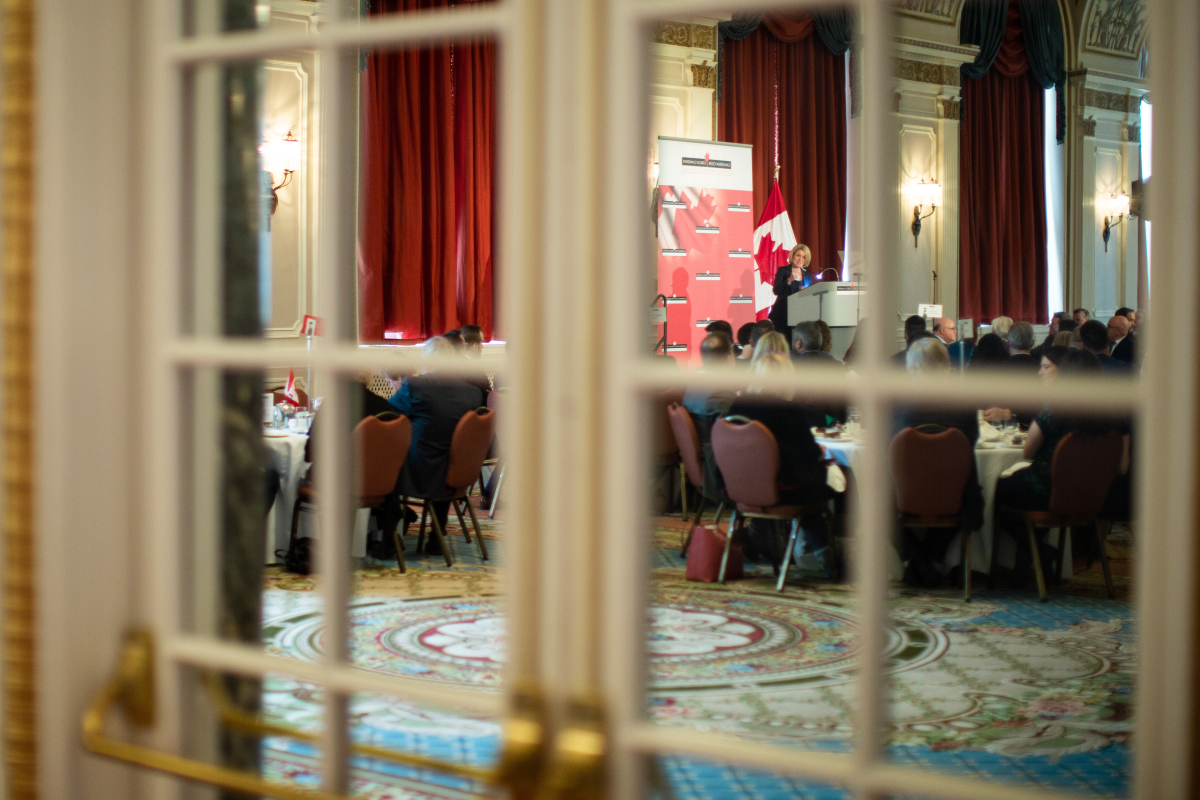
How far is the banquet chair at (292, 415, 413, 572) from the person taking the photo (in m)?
4.94

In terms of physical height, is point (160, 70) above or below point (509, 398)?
above

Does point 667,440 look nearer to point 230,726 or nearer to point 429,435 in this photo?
point 429,435

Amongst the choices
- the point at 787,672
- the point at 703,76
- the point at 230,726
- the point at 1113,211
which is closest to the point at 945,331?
the point at 703,76

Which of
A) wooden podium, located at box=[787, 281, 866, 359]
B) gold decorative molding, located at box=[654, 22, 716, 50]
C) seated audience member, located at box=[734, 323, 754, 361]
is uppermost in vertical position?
gold decorative molding, located at box=[654, 22, 716, 50]

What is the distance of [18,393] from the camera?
4.69 feet

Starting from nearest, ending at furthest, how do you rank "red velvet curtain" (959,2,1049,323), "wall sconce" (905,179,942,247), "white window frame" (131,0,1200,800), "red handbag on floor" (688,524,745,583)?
"white window frame" (131,0,1200,800)
"red handbag on floor" (688,524,745,583)
"wall sconce" (905,179,942,247)
"red velvet curtain" (959,2,1049,323)

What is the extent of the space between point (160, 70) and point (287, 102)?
6.74 meters

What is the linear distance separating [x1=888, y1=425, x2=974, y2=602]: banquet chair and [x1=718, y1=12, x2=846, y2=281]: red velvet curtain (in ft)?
19.3

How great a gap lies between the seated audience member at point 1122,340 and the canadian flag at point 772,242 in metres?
2.85

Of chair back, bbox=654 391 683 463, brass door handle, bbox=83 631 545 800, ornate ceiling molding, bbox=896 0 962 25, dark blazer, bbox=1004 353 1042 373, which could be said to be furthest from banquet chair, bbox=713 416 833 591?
ornate ceiling molding, bbox=896 0 962 25

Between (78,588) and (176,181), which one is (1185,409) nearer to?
(176,181)

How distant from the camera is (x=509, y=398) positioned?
1.22 metres

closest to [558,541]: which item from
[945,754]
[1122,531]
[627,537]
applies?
[627,537]

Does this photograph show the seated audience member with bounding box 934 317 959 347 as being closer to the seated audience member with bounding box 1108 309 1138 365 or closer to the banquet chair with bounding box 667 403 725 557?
the seated audience member with bounding box 1108 309 1138 365
